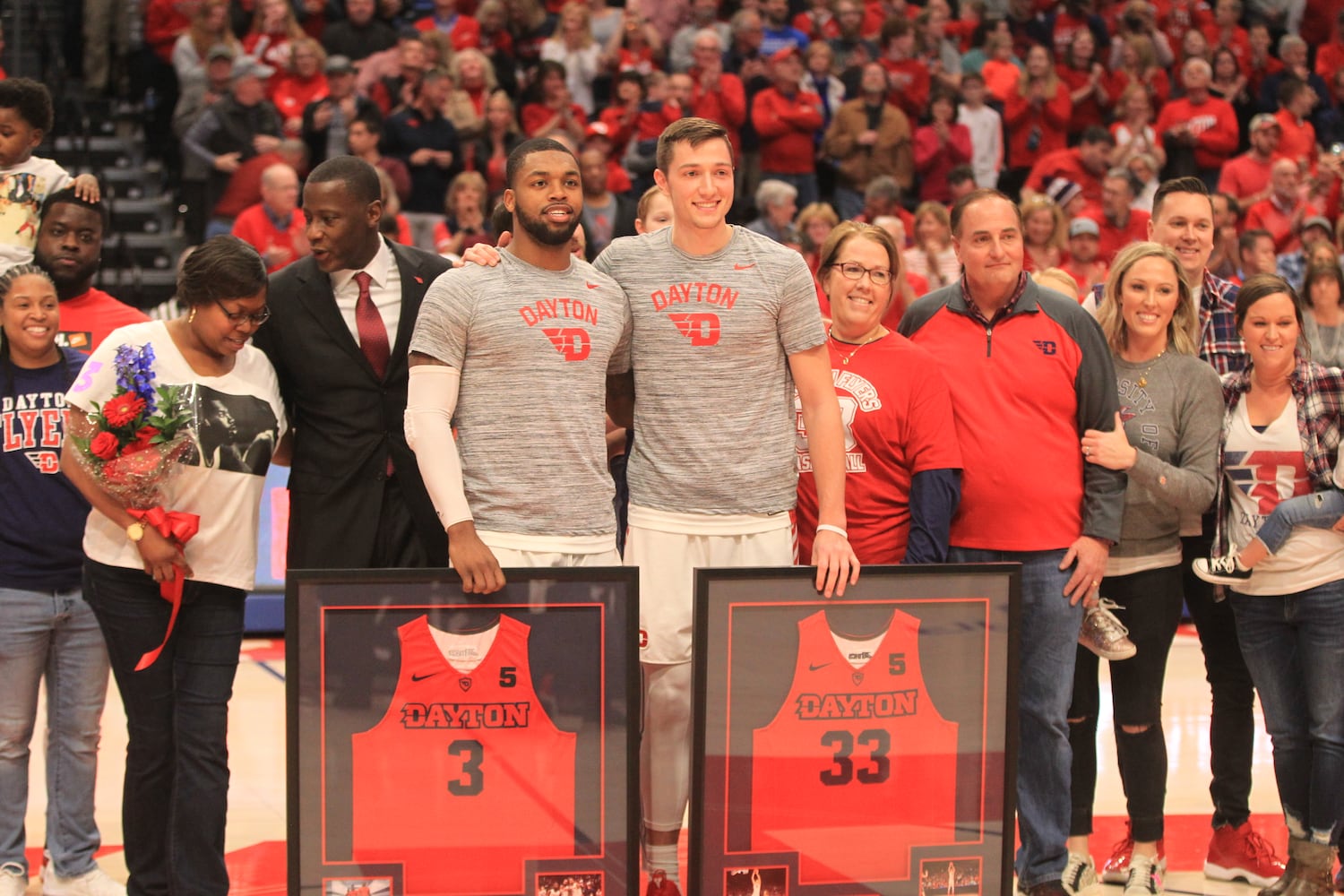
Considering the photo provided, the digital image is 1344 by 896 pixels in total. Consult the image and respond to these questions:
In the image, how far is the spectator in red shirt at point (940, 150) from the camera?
11.9 m

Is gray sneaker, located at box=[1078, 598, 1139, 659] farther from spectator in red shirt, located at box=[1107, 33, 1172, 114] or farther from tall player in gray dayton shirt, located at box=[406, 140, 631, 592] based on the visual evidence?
spectator in red shirt, located at box=[1107, 33, 1172, 114]

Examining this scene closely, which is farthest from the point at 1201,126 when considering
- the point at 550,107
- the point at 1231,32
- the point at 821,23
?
the point at 550,107

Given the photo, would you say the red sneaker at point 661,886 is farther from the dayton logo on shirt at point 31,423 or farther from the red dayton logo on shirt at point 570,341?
the dayton logo on shirt at point 31,423

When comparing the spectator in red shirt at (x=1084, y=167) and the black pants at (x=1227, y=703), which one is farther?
the spectator in red shirt at (x=1084, y=167)

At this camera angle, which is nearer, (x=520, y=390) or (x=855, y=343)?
(x=520, y=390)

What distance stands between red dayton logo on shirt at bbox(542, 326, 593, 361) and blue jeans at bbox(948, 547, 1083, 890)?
1.32 meters

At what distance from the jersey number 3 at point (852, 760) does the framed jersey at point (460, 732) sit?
20.8 inches

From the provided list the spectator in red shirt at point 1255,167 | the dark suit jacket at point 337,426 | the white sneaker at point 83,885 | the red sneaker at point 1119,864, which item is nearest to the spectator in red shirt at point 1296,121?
the spectator in red shirt at point 1255,167

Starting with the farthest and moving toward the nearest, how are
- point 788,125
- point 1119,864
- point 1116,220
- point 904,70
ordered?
point 904,70 < point 788,125 < point 1116,220 < point 1119,864

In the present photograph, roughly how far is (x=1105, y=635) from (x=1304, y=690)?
27.4 inches

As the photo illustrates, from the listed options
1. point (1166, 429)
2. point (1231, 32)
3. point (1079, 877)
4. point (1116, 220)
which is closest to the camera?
point (1166, 429)

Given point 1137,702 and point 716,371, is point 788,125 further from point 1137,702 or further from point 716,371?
point 716,371

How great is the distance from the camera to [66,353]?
4.70 m

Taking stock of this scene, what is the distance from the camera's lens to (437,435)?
12.6 ft
